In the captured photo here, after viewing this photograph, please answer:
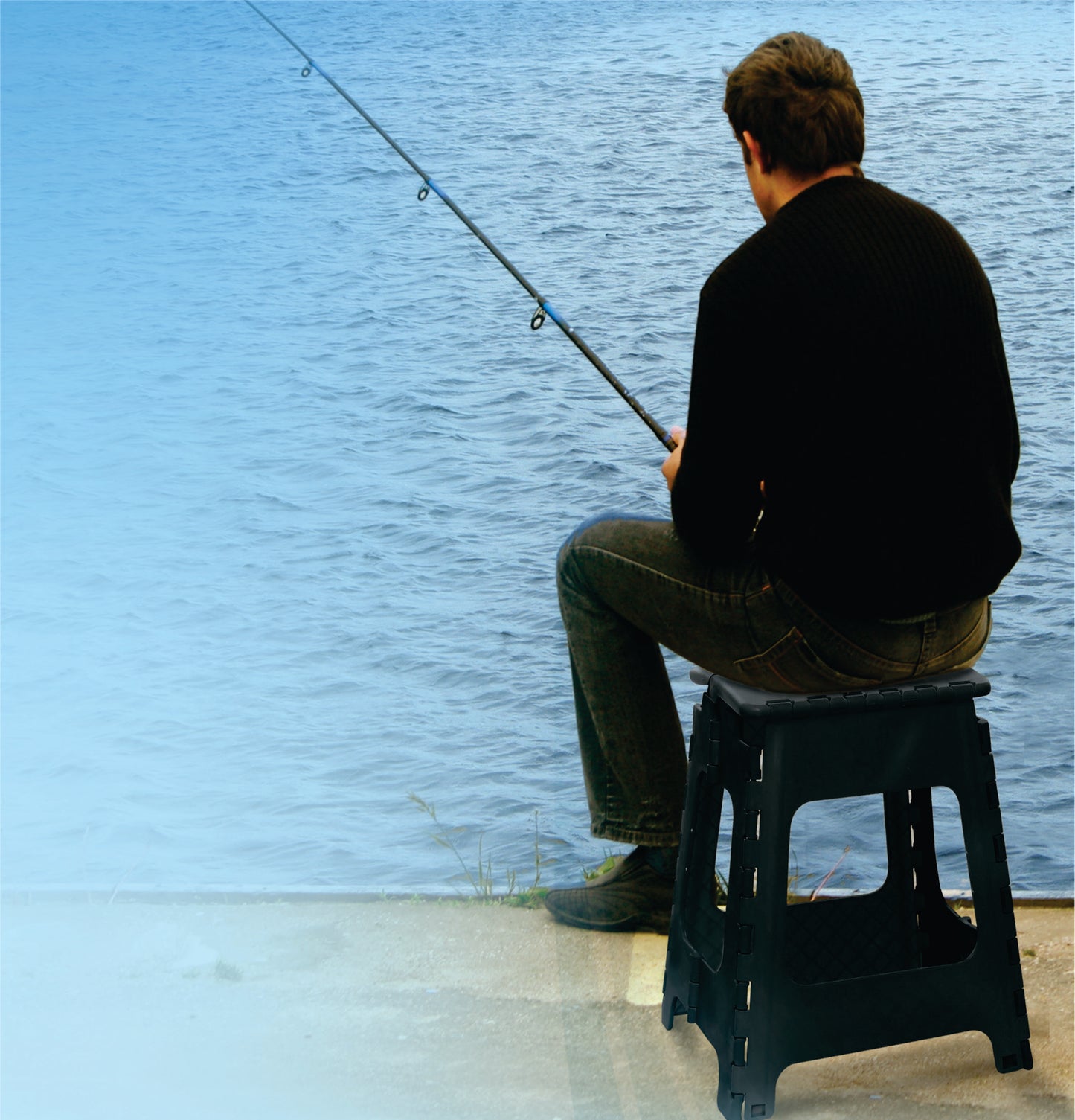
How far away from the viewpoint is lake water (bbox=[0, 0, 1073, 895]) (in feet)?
12.5

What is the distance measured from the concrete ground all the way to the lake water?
0.68 ft

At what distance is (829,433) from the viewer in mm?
1765

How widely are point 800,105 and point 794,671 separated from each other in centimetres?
69

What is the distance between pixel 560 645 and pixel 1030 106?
7.71m

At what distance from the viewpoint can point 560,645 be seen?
483cm

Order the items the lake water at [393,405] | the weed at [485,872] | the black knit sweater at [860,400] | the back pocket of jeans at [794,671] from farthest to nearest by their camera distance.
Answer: the lake water at [393,405]
the weed at [485,872]
the back pocket of jeans at [794,671]
the black knit sweater at [860,400]

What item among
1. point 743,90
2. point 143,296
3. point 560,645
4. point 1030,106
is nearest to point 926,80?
point 1030,106

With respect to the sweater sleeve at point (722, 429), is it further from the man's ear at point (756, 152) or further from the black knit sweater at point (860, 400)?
the man's ear at point (756, 152)

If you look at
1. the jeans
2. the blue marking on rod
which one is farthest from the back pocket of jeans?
the blue marking on rod

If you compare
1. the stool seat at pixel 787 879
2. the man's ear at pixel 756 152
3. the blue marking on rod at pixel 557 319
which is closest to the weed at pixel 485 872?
the stool seat at pixel 787 879

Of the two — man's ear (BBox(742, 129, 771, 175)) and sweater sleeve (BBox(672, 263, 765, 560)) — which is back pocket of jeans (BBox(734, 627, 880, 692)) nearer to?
sweater sleeve (BBox(672, 263, 765, 560))

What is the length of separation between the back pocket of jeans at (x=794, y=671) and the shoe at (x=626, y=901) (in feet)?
1.70

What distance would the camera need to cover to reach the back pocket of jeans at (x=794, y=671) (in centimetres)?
185

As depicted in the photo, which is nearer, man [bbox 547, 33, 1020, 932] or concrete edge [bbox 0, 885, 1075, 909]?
man [bbox 547, 33, 1020, 932]
